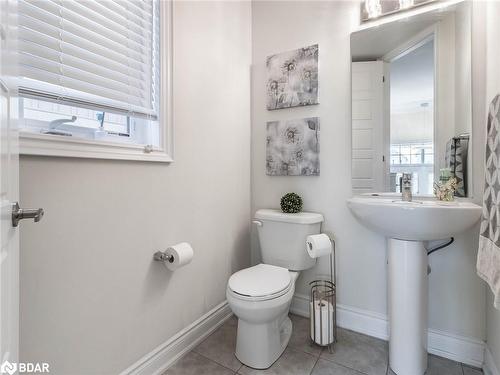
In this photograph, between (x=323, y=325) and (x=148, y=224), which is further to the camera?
(x=323, y=325)

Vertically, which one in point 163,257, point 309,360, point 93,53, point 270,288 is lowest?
point 309,360

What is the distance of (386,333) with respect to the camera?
1.64 m

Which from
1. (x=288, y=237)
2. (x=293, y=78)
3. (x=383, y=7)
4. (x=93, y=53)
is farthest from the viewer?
(x=293, y=78)

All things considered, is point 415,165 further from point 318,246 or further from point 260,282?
point 260,282

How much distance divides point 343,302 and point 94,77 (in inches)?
74.8

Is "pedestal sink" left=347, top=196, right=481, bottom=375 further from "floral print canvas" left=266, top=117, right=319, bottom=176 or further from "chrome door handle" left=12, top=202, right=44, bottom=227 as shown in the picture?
"chrome door handle" left=12, top=202, right=44, bottom=227

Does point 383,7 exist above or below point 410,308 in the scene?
above

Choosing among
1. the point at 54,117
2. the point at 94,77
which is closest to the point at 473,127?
the point at 94,77

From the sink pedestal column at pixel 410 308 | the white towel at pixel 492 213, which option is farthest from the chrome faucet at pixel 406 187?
the white towel at pixel 492 213

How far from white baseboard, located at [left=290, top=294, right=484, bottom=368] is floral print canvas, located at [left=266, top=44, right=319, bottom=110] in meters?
1.41

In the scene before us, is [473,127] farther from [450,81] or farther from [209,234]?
[209,234]

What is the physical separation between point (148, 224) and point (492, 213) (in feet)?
4.72

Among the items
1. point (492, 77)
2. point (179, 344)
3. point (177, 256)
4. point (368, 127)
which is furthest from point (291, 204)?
point (492, 77)

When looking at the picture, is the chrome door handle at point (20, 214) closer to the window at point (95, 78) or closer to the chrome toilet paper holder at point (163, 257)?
the window at point (95, 78)
